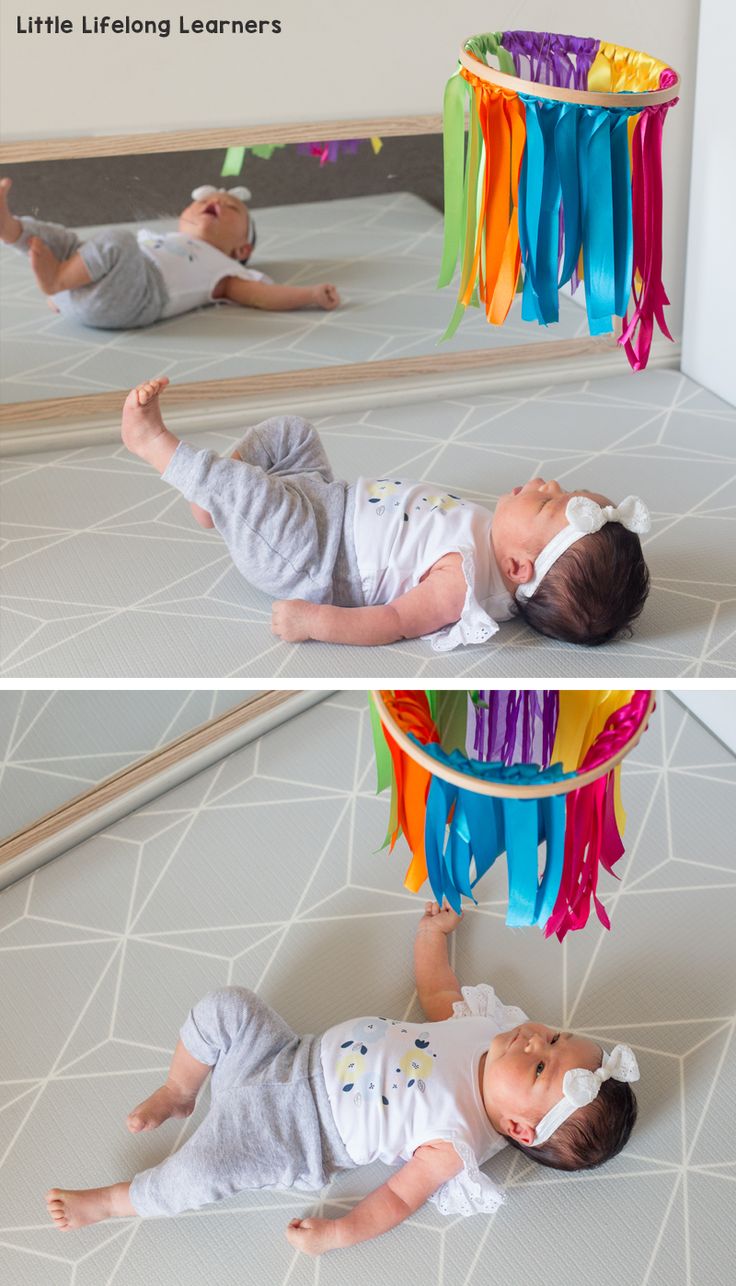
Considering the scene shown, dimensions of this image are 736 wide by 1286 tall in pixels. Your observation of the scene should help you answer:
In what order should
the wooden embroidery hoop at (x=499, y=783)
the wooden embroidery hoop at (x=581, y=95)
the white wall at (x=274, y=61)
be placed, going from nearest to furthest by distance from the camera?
1. the wooden embroidery hoop at (x=581, y=95)
2. the wooden embroidery hoop at (x=499, y=783)
3. the white wall at (x=274, y=61)

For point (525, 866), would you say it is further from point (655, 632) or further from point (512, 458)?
point (512, 458)

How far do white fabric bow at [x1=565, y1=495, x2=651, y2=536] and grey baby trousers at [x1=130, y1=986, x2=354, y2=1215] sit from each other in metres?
0.59

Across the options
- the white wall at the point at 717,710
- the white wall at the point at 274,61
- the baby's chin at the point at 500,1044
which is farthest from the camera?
the white wall at the point at 717,710

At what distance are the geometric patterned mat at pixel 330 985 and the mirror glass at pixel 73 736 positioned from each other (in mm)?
77

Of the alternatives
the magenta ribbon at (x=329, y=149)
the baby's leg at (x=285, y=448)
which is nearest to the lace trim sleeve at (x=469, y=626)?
the baby's leg at (x=285, y=448)

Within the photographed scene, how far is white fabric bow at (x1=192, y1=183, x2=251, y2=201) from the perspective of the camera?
1525 mm

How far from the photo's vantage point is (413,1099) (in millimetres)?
1262

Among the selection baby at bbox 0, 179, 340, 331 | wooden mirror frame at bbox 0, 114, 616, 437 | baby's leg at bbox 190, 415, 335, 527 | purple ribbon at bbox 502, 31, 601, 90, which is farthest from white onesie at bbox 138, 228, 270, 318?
purple ribbon at bbox 502, 31, 601, 90

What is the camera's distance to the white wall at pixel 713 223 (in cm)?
152

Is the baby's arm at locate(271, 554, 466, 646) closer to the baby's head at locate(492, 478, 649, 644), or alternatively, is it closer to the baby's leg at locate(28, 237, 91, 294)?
the baby's head at locate(492, 478, 649, 644)

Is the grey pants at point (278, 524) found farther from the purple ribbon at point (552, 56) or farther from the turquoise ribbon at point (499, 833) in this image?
the purple ribbon at point (552, 56)

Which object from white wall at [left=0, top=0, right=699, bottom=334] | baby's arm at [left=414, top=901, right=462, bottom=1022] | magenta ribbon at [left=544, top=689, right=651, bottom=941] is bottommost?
baby's arm at [left=414, top=901, right=462, bottom=1022]

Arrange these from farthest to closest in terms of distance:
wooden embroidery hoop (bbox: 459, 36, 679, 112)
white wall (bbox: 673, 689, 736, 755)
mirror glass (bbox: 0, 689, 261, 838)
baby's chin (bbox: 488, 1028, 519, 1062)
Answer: white wall (bbox: 673, 689, 736, 755), mirror glass (bbox: 0, 689, 261, 838), baby's chin (bbox: 488, 1028, 519, 1062), wooden embroidery hoop (bbox: 459, 36, 679, 112)

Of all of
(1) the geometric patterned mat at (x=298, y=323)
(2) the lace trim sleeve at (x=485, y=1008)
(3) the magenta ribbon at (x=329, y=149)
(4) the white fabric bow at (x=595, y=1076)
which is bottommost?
(2) the lace trim sleeve at (x=485, y=1008)
